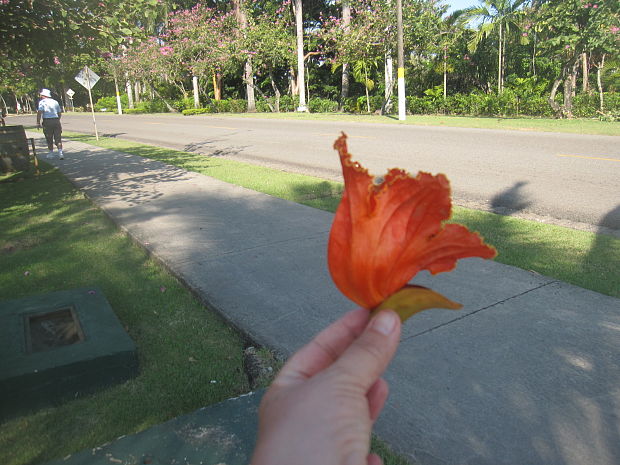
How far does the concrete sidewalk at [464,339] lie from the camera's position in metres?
2.48

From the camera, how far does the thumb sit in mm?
988

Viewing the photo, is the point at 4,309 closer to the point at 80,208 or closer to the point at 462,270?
the point at 462,270

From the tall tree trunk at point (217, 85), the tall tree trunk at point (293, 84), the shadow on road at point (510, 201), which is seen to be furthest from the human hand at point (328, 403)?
the tall tree trunk at point (217, 85)

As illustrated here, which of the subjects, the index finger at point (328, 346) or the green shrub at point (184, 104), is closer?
the index finger at point (328, 346)

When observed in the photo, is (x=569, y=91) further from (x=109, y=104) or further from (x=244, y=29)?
(x=109, y=104)

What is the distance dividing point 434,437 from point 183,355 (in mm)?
1586

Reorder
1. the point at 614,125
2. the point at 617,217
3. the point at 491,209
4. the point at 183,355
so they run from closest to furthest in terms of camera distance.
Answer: the point at 183,355 < the point at 617,217 < the point at 491,209 < the point at 614,125

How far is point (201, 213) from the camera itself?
6.98 meters

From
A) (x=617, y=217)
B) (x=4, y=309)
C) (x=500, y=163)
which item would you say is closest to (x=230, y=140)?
→ (x=500, y=163)

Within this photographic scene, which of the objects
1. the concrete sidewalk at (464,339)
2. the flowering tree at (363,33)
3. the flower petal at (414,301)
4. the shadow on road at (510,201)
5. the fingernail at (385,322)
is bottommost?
the concrete sidewalk at (464,339)

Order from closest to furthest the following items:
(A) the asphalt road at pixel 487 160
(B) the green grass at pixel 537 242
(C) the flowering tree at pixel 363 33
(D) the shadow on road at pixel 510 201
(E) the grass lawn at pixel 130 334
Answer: (E) the grass lawn at pixel 130 334 → (B) the green grass at pixel 537 242 → (D) the shadow on road at pixel 510 201 → (A) the asphalt road at pixel 487 160 → (C) the flowering tree at pixel 363 33

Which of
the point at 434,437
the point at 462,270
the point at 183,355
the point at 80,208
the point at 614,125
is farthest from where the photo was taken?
the point at 614,125

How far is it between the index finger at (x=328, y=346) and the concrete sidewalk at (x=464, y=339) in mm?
1514

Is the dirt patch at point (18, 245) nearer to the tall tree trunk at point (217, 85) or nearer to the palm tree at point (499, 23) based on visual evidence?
the palm tree at point (499, 23)
